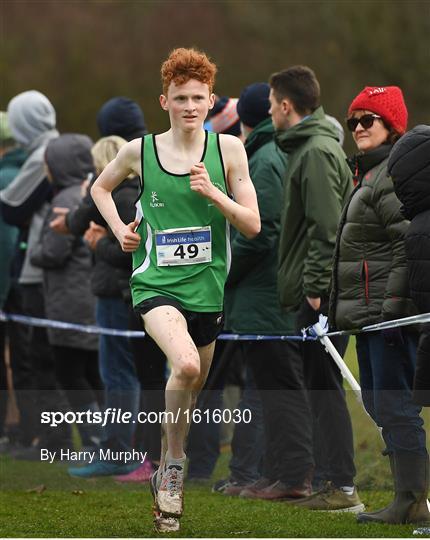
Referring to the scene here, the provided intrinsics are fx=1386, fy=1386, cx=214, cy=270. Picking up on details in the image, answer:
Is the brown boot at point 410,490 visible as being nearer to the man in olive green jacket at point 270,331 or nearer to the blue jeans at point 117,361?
the man in olive green jacket at point 270,331

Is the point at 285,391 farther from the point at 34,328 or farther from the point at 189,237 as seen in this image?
the point at 34,328

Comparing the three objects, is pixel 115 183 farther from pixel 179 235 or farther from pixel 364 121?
pixel 364 121

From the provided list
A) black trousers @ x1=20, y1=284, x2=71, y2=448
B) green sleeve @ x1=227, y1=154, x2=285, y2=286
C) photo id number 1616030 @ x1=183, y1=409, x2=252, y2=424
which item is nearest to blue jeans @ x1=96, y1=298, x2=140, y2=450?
photo id number 1616030 @ x1=183, y1=409, x2=252, y2=424

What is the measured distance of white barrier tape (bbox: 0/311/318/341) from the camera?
7.66 meters

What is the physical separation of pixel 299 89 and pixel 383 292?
5.33 feet

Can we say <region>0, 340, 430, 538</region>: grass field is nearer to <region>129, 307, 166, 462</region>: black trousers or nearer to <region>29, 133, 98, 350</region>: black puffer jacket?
<region>129, 307, 166, 462</region>: black trousers

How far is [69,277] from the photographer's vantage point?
9.53 meters

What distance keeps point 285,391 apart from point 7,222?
3226 millimetres

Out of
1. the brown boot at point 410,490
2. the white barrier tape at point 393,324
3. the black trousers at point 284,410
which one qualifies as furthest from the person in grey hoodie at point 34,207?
the brown boot at point 410,490

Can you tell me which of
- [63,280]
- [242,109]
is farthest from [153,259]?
[63,280]

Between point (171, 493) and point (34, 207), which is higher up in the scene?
point (34, 207)

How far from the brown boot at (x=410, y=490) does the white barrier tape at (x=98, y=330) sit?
1066 millimetres

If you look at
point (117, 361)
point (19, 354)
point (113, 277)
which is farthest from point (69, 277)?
point (19, 354)

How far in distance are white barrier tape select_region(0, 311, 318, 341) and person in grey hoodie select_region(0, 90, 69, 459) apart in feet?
0.36
